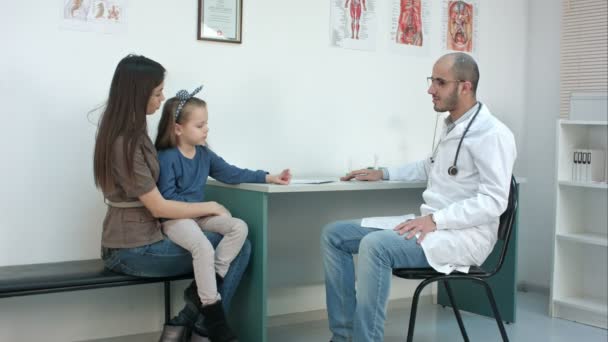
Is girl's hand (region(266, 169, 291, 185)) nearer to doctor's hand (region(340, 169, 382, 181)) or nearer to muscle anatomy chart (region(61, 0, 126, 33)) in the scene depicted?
doctor's hand (region(340, 169, 382, 181))

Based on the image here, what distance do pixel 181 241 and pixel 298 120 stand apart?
1.07 meters

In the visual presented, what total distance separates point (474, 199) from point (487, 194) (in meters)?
0.05

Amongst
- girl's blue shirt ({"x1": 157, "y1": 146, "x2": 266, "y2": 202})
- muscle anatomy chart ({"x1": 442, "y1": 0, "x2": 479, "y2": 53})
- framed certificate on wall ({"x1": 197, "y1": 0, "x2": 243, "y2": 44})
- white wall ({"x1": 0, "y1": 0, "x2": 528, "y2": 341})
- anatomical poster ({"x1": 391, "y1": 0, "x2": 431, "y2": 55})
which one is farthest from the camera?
muscle anatomy chart ({"x1": 442, "y1": 0, "x2": 479, "y2": 53})

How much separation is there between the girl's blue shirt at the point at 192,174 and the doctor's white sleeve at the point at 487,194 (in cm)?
77

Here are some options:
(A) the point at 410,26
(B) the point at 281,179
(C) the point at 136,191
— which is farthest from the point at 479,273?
(A) the point at 410,26

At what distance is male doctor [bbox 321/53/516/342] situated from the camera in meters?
2.41

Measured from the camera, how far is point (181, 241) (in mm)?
2477

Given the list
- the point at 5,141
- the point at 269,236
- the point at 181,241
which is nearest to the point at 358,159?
the point at 269,236

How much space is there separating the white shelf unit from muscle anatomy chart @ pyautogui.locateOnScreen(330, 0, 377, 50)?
1.04 meters

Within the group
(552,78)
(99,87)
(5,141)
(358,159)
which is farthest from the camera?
(552,78)

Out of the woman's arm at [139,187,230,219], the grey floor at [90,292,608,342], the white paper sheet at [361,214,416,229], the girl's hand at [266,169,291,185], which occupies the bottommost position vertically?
the grey floor at [90,292,608,342]

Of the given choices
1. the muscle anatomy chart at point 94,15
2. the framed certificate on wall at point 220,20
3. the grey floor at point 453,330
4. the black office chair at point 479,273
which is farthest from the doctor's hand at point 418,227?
the muscle anatomy chart at point 94,15

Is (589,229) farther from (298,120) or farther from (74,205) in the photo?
(74,205)

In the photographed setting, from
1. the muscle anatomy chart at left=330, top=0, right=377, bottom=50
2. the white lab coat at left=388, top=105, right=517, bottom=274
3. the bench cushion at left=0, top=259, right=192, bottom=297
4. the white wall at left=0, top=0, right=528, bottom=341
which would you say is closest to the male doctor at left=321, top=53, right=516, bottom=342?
the white lab coat at left=388, top=105, right=517, bottom=274
